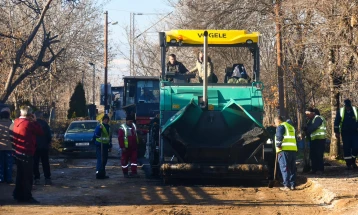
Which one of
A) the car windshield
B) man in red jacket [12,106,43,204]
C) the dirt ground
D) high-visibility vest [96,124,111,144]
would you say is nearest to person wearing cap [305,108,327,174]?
the dirt ground

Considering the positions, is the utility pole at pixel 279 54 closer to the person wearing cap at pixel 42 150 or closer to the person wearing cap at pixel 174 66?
the person wearing cap at pixel 174 66

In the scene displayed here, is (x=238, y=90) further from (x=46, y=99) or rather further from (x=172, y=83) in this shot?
(x=46, y=99)

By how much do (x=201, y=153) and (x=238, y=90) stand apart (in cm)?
187

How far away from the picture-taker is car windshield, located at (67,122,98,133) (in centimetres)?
2618

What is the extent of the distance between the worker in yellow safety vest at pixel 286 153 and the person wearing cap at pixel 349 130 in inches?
125

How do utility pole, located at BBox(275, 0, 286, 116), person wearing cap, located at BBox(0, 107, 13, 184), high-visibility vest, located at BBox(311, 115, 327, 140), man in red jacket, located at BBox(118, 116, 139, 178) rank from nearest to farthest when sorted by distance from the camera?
person wearing cap, located at BBox(0, 107, 13, 184) < high-visibility vest, located at BBox(311, 115, 327, 140) < man in red jacket, located at BBox(118, 116, 139, 178) < utility pole, located at BBox(275, 0, 286, 116)

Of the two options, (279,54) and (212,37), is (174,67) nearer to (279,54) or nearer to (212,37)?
(212,37)

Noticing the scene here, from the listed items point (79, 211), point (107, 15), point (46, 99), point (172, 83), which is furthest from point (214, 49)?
point (107, 15)

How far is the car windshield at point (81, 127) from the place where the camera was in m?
26.2

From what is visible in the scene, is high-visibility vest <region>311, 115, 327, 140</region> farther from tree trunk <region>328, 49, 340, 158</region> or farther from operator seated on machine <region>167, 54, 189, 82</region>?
operator seated on machine <region>167, 54, 189, 82</region>

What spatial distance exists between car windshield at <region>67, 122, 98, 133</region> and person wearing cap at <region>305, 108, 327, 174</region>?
11.6m

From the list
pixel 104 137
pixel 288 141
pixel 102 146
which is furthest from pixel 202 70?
pixel 102 146

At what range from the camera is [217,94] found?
1544 cm

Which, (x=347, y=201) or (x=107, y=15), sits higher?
(x=107, y=15)
